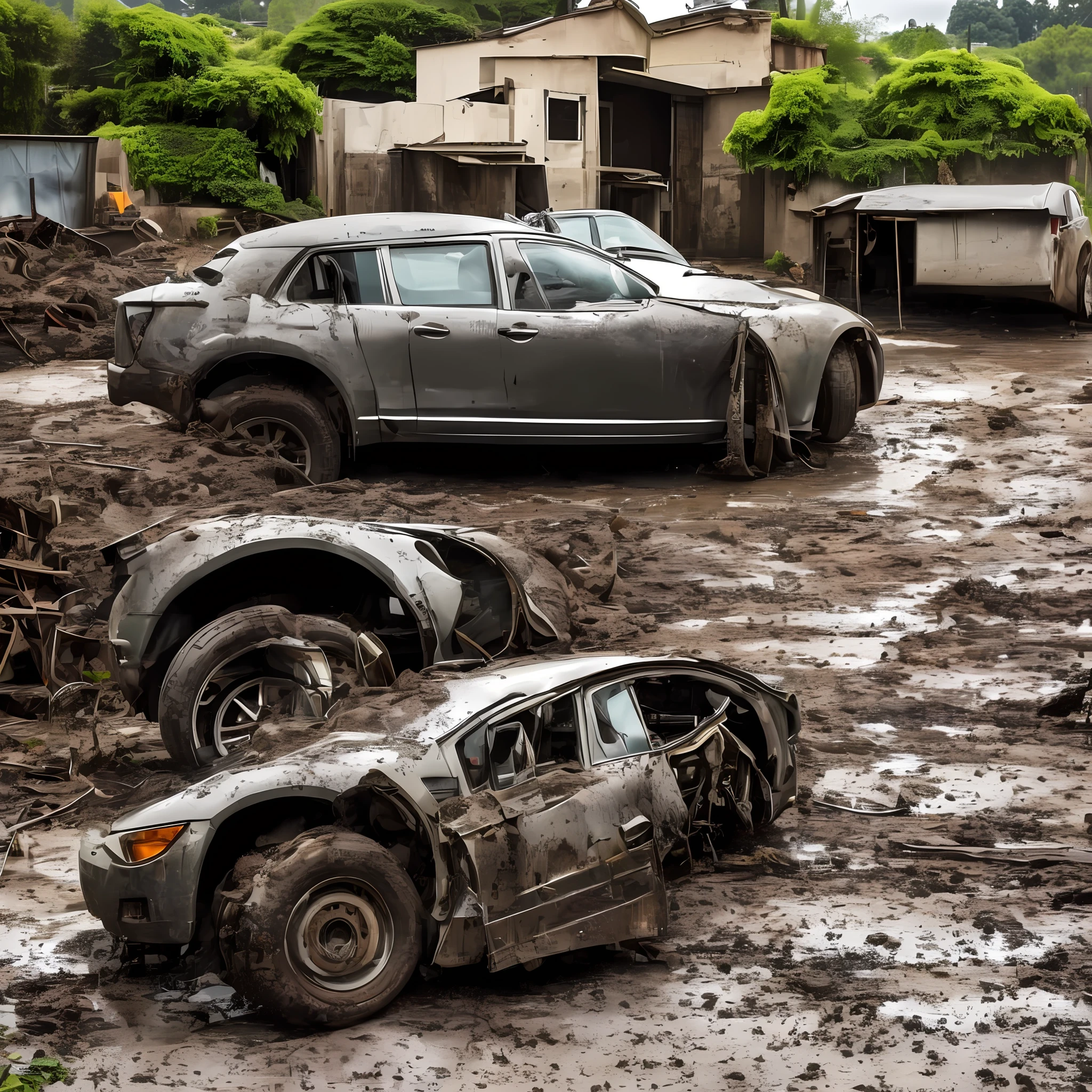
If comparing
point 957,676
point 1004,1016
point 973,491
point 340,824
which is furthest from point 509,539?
point 973,491

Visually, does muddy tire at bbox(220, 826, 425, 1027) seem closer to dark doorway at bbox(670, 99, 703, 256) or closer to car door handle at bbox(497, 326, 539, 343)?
car door handle at bbox(497, 326, 539, 343)

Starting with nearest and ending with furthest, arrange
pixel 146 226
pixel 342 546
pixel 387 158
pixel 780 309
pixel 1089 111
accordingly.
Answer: pixel 342 546 < pixel 780 309 < pixel 146 226 < pixel 387 158 < pixel 1089 111

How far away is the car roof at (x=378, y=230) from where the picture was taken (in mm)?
10984

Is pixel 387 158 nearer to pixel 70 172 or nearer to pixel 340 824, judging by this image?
pixel 70 172

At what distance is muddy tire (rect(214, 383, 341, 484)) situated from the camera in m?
10.8

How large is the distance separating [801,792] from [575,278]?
5.98m

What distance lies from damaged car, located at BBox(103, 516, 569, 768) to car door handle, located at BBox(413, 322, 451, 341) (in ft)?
13.5

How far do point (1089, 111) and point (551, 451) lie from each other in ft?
89.3

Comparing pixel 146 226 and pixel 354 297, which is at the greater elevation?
pixel 146 226

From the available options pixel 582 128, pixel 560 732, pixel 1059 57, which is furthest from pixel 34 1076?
pixel 1059 57

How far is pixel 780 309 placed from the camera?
11781 millimetres

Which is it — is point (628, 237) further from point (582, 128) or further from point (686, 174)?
point (686, 174)

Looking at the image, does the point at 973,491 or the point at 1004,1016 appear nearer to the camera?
the point at 1004,1016

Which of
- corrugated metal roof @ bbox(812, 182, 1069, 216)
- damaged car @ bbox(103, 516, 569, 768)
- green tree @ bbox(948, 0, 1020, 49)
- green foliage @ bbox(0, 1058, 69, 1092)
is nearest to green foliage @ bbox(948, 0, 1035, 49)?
green tree @ bbox(948, 0, 1020, 49)
